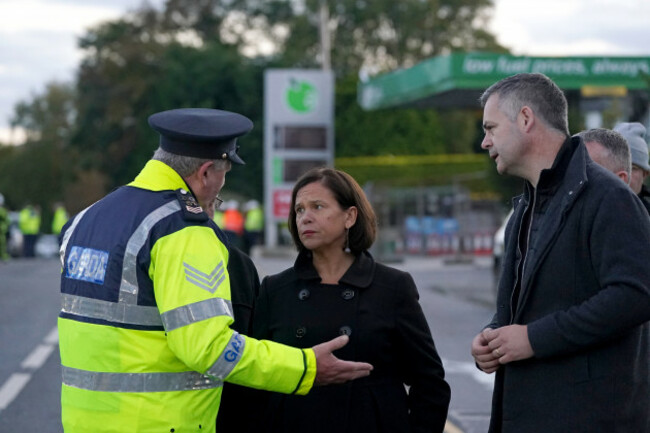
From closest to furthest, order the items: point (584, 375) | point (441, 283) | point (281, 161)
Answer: point (584, 375) < point (441, 283) < point (281, 161)

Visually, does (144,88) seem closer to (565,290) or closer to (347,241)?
(347,241)

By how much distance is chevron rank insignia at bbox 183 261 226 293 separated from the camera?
133 inches

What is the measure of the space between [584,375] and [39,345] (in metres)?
11.0

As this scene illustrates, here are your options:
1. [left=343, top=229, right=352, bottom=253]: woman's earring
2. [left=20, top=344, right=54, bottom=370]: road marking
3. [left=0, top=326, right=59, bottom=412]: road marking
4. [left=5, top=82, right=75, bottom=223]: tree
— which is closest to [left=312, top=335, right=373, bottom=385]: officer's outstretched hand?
[left=343, top=229, right=352, bottom=253]: woman's earring

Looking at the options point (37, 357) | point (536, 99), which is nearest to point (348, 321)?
point (536, 99)

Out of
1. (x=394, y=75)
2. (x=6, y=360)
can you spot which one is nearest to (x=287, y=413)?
(x=6, y=360)

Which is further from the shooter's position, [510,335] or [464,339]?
[464,339]

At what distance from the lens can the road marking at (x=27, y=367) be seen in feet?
32.8

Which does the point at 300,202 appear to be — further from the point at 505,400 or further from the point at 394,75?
the point at 394,75

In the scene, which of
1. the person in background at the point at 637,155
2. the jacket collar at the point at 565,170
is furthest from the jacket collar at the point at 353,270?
the person in background at the point at 637,155

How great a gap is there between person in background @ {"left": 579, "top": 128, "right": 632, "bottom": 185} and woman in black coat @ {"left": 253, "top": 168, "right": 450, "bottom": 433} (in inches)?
34.5

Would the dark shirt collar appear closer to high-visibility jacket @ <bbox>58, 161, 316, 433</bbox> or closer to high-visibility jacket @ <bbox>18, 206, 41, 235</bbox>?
high-visibility jacket @ <bbox>58, 161, 316, 433</bbox>

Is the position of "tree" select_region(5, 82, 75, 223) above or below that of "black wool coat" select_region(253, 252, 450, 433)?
below

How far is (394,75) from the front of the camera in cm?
3222
